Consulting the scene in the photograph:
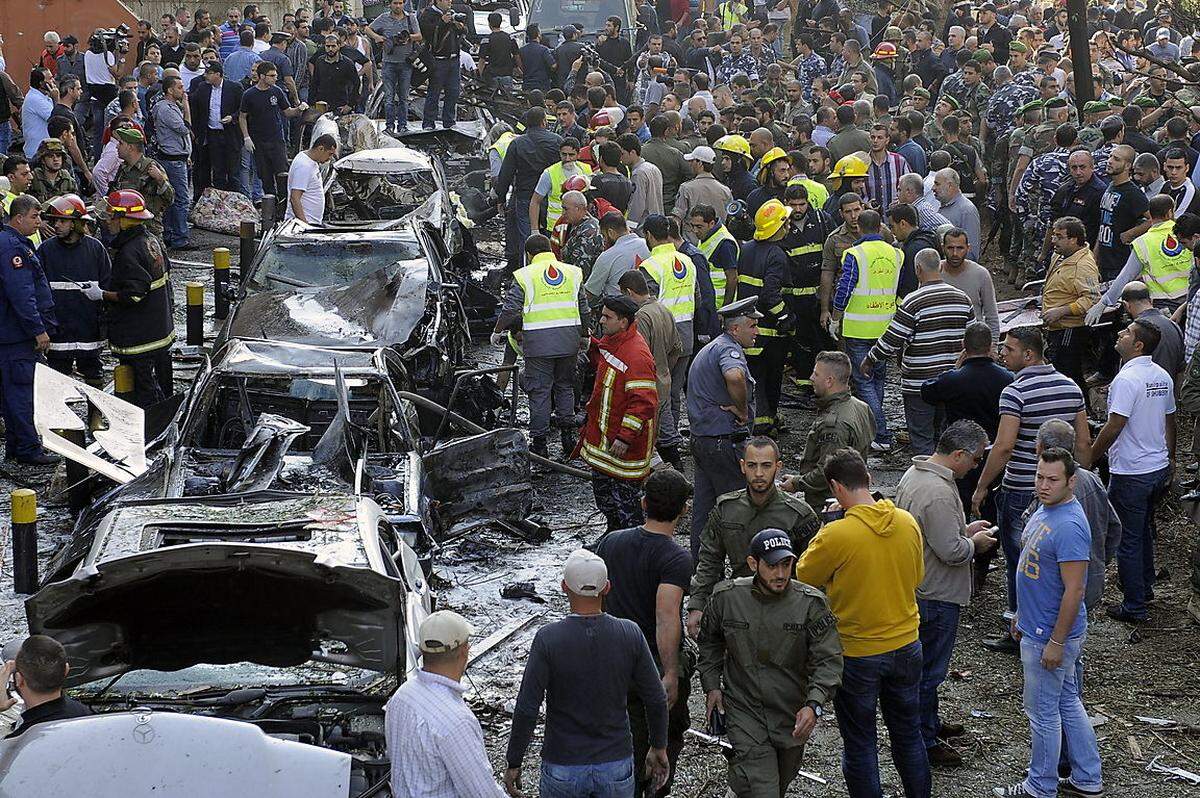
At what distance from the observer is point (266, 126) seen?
20.1 meters

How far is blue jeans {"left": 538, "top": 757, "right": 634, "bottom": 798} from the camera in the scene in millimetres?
5754

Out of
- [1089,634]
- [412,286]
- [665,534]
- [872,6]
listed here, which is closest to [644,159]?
[412,286]

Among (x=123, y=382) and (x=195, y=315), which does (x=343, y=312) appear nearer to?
(x=123, y=382)

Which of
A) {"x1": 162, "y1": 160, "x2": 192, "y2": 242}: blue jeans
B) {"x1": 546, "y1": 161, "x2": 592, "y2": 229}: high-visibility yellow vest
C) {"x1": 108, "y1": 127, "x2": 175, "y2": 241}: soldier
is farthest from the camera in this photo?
{"x1": 162, "y1": 160, "x2": 192, "y2": 242}: blue jeans

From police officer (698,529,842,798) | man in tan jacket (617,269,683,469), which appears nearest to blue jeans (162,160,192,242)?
man in tan jacket (617,269,683,469)

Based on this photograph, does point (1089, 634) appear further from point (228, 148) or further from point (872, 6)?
point (872, 6)

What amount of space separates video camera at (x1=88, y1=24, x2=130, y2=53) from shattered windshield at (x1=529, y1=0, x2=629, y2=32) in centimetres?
703

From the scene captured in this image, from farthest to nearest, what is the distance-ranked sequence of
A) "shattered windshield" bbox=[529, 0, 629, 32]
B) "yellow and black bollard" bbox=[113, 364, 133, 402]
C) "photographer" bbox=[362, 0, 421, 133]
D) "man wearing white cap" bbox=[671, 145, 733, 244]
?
"shattered windshield" bbox=[529, 0, 629, 32] < "photographer" bbox=[362, 0, 421, 133] < "man wearing white cap" bbox=[671, 145, 733, 244] < "yellow and black bollard" bbox=[113, 364, 133, 402]

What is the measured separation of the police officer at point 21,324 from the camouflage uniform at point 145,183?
4.36m

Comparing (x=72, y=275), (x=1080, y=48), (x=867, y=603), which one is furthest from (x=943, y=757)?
(x=1080, y=48)

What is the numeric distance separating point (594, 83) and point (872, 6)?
12.1 m

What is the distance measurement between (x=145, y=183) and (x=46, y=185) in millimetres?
1959

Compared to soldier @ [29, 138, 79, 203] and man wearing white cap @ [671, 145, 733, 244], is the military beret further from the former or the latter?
man wearing white cap @ [671, 145, 733, 244]

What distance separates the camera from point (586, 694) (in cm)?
571
